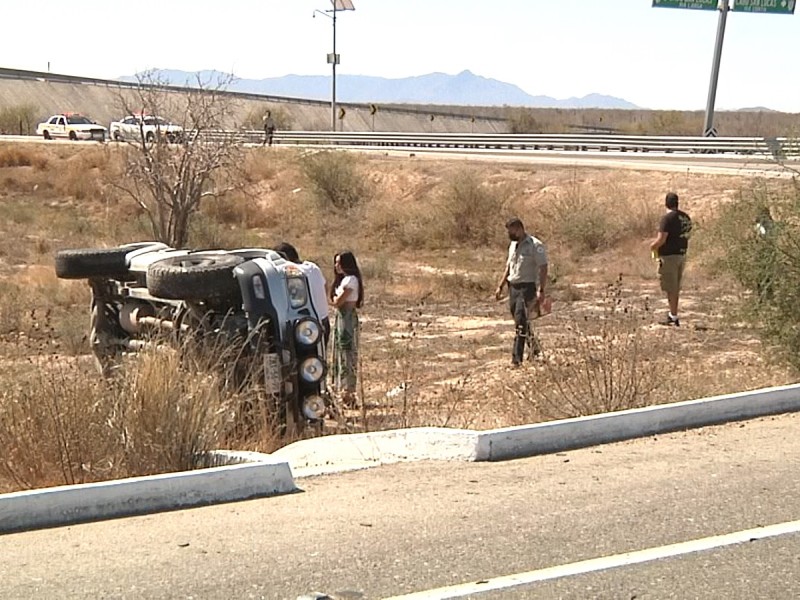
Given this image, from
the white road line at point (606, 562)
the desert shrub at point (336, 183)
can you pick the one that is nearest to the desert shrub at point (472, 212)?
the desert shrub at point (336, 183)

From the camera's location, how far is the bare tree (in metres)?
28.7

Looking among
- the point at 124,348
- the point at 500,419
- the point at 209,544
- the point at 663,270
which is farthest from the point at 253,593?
the point at 663,270

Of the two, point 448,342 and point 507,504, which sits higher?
point 507,504

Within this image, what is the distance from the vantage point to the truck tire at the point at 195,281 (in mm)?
8570

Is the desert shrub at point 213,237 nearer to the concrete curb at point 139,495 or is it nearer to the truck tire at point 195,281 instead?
the truck tire at point 195,281

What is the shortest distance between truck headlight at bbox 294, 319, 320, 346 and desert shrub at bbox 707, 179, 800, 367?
15.2 ft

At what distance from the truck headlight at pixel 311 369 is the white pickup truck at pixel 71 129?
55244mm

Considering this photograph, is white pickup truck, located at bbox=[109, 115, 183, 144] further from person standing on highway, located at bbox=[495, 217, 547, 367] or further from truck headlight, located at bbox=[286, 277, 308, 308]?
truck headlight, located at bbox=[286, 277, 308, 308]

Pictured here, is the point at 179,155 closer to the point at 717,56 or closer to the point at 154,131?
the point at 154,131

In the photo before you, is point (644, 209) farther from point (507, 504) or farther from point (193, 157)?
point (507, 504)

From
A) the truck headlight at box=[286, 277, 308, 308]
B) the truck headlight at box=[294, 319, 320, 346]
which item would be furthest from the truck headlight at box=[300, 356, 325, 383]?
the truck headlight at box=[286, 277, 308, 308]

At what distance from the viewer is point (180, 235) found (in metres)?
28.8

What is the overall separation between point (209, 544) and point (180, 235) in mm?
24126

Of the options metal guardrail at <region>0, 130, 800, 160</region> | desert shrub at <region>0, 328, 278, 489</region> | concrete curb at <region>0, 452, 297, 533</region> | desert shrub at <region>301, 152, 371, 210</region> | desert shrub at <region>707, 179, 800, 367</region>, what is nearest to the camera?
concrete curb at <region>0, 452, 297, 533</region>
